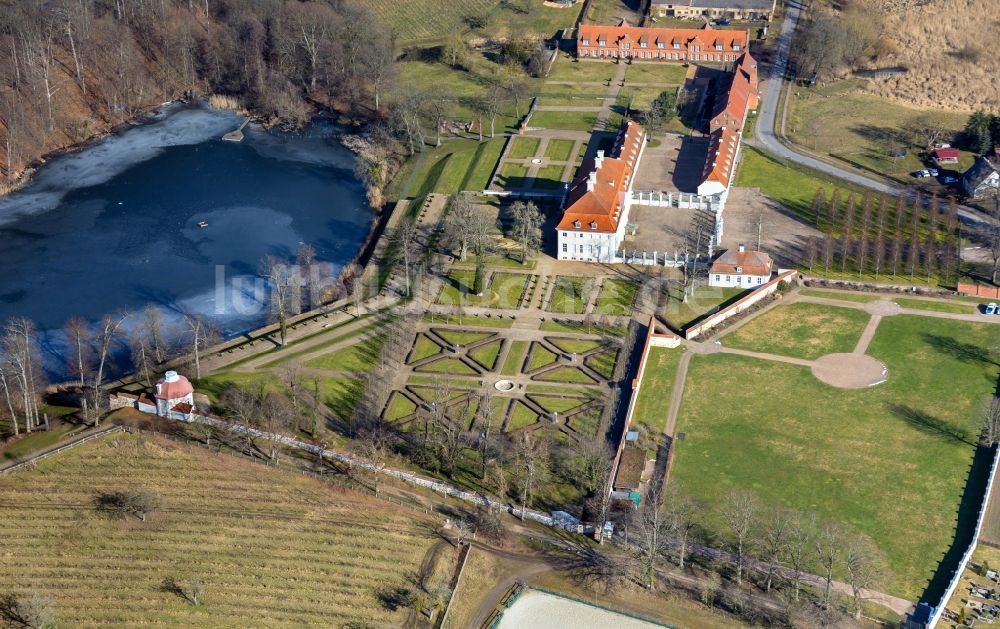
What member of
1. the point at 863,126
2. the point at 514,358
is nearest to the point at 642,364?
the point at 514,358

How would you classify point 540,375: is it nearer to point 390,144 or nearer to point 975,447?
point 975,447

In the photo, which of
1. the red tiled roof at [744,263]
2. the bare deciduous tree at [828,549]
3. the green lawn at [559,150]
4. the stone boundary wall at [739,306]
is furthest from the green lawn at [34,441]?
the green lawn at [559,150]

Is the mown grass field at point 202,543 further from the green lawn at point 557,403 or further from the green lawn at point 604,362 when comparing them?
the green lawn at point 604,362

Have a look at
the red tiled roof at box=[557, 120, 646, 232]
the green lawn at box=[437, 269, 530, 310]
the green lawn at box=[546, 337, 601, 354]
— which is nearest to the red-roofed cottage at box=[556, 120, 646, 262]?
the red tiled roof at box=[557, 120, 646, 232]

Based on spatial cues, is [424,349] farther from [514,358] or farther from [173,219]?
[173,219]

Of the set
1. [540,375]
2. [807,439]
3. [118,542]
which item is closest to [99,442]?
[118,542]
